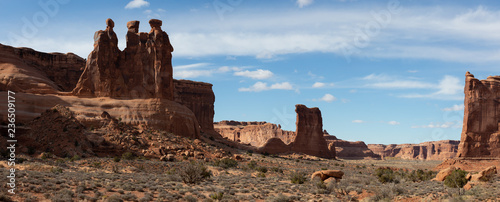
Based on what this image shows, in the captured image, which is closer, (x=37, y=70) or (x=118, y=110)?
(x=118, y=110)

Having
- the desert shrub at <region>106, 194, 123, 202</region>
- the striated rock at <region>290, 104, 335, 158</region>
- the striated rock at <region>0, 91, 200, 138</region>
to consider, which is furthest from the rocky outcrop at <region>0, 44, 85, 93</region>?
the striated rock at <region>290, 104, 335, 158</region>

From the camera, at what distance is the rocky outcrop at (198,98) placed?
98.8 m

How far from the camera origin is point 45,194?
805 inches

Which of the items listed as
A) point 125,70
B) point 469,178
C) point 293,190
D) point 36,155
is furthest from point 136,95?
point 469,178

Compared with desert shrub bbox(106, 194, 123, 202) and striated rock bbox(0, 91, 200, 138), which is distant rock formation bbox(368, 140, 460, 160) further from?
desert shrub bbox(106, 194, 123, 202)

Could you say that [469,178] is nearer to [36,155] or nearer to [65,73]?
[36,155]

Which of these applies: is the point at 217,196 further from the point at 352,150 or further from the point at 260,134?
the point at 352,150

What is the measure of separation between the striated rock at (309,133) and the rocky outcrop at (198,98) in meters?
18.5

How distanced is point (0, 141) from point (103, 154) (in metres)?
8.85

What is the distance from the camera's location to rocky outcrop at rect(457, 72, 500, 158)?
5556 cm

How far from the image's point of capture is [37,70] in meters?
68.0

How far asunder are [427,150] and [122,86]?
153673 mm

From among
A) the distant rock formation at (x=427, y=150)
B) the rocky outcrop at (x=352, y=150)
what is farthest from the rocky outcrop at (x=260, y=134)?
the distant rock formation at (x=427, y=150)

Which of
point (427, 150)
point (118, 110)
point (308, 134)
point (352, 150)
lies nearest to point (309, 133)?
point (308, 134)
